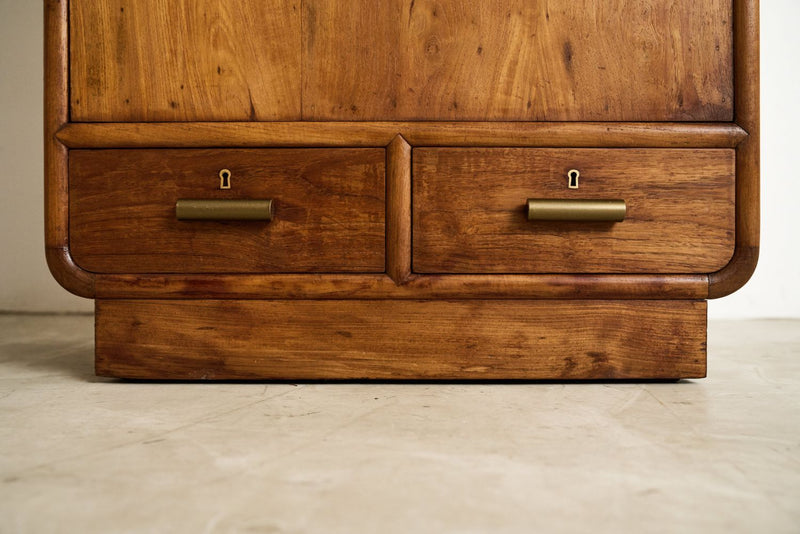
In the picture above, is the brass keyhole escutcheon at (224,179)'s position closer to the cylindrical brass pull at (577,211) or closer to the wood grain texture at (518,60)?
the wood grain texture at (518,60)

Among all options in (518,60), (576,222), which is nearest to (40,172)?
(518,60)

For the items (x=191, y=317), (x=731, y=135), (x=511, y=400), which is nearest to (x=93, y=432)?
(x=191, y=317)

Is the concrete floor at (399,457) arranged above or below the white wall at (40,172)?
below

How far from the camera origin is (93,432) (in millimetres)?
724

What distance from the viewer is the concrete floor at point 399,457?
1.63ft

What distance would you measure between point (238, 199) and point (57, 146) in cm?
32

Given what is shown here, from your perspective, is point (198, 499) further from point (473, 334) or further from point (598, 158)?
point (598, 158)

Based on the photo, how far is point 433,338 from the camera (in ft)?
3.23

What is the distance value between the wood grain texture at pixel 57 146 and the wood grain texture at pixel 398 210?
520 mm

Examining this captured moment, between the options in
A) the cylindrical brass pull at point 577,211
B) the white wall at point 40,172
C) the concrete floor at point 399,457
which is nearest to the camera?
the concrete floor at point 399,457

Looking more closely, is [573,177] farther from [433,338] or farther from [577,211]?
[433,338]

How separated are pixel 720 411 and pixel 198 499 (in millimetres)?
707

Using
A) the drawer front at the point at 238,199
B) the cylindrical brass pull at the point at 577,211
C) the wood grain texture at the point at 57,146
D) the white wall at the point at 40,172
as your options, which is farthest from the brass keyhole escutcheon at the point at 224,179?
the white wall at the point at 40,172

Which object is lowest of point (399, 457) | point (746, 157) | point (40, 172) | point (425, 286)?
point (399, 457)
